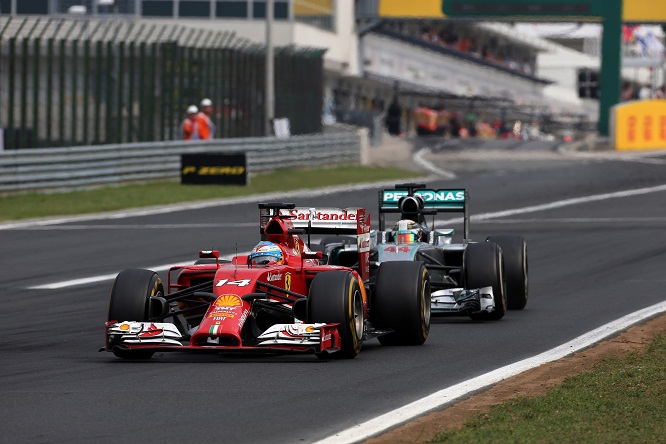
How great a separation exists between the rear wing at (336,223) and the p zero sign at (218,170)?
19.0 metres

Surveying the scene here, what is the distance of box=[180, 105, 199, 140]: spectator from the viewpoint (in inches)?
1329

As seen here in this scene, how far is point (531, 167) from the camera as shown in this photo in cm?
4125

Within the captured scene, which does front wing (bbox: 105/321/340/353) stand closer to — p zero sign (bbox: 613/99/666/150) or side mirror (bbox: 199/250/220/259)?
side mirror (bbox: 199/250/220/259)

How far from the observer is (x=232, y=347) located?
34.4 feet

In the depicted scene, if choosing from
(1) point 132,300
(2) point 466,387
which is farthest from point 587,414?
(1) point 132,300

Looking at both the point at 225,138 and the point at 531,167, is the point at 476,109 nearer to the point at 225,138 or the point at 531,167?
the point at 531,167

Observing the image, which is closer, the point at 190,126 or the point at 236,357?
the point at 236,357

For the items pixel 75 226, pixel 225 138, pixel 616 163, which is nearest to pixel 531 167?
pixel 616 163

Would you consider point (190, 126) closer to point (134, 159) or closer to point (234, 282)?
point (134, 159)

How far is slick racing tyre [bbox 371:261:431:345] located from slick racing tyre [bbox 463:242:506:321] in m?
1.97

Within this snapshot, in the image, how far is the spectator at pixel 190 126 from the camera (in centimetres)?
3375

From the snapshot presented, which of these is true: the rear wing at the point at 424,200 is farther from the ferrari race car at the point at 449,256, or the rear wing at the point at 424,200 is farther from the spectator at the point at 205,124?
the spectator at the point at 205,124

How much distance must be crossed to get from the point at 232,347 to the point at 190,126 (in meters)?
23.6

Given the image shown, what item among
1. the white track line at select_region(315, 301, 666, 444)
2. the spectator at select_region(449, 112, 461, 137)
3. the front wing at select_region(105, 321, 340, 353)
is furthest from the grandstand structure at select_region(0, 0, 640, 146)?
the front wing at select_region(105, 321, 340, 353)
